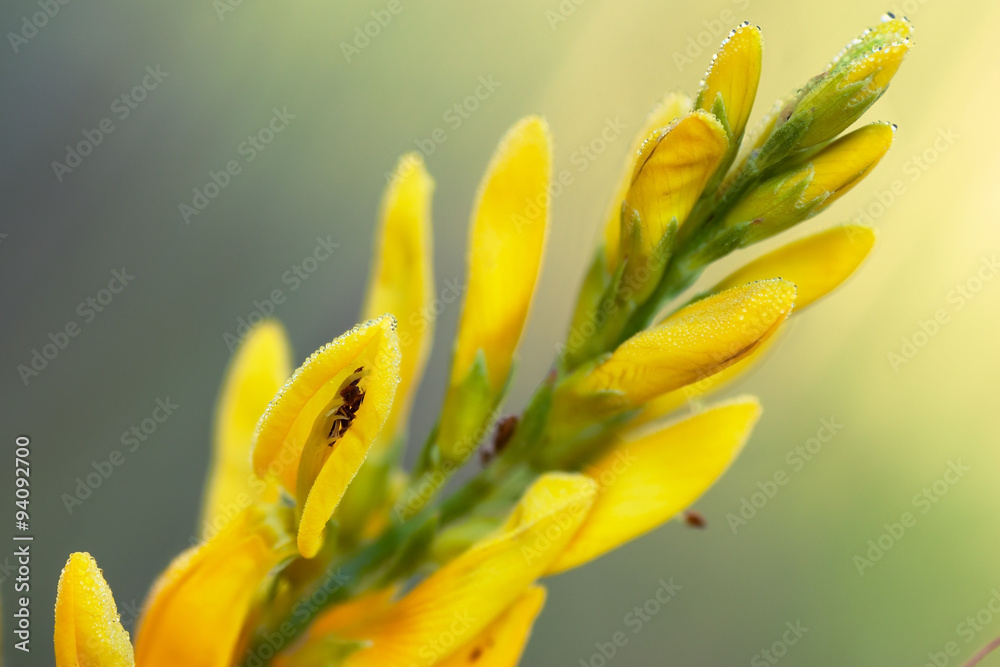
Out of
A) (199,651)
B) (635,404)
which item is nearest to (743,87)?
(635,404)
